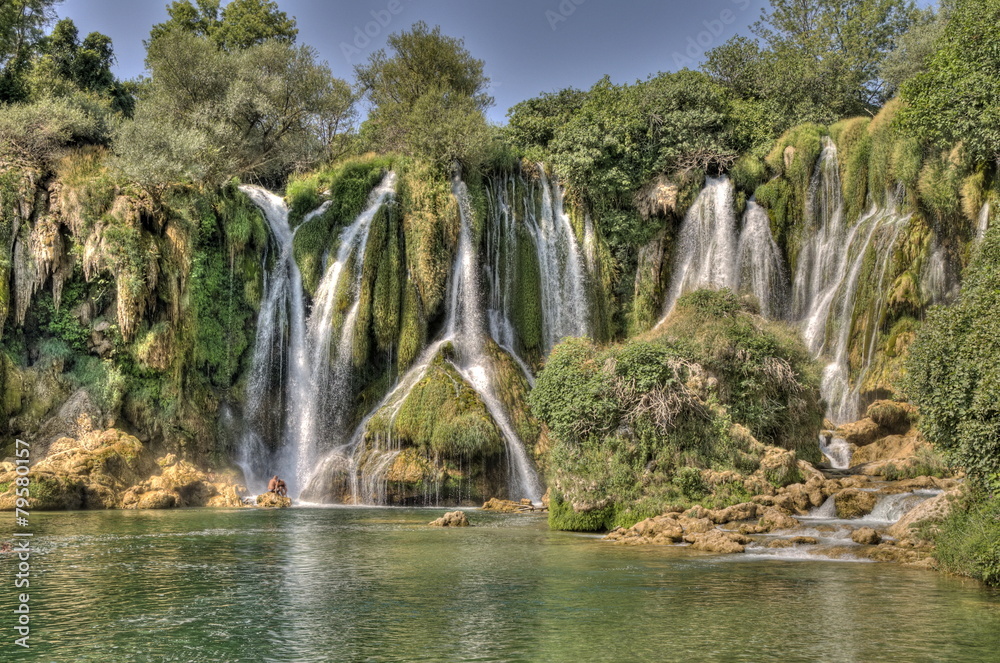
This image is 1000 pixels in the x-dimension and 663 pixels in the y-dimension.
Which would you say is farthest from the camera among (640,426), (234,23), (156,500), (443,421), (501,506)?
(234,23)

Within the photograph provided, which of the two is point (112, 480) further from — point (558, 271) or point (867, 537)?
point (867, 537)

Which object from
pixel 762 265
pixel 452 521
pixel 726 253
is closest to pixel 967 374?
pixel 452 521

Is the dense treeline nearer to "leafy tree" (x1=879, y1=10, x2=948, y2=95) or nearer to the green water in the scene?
"leafy tree" (x1=879, y1=10, x2=948, y2=95)

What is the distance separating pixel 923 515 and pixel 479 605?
905 centimetres

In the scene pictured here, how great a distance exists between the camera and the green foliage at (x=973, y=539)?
1223 cm

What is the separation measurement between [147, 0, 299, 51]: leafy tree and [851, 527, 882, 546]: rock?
4726 cm

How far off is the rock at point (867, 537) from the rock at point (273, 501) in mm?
18328

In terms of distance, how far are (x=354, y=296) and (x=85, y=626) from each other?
25371mm

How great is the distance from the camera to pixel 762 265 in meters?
36.1

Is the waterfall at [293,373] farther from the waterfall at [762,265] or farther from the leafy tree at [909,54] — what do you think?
the leafy tree at [909,54]

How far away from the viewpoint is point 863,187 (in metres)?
34.8

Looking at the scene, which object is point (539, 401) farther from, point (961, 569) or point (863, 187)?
point (863, 187)

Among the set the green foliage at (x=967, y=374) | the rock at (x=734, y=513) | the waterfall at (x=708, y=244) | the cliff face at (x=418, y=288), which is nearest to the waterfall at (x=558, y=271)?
the cliff face at (x=418, y=288)

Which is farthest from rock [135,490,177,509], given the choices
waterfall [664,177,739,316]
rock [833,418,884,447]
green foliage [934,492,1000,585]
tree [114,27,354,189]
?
green foliage [934,492,1000,585]
